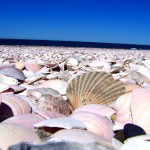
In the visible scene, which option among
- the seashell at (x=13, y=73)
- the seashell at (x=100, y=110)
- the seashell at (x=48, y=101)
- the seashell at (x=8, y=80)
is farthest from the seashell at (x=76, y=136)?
the seashell at (x=13, y=73)

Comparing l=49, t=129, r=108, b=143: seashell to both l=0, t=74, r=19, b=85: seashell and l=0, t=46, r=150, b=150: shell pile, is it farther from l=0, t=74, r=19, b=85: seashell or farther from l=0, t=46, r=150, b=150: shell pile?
l=0, t=74, r=19, b=85: seashell

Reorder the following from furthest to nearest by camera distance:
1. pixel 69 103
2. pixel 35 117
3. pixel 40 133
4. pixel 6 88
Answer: pixel 6 88, pixel 69 103, pixel 35 117, pixel 40 133

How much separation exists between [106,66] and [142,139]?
397cm

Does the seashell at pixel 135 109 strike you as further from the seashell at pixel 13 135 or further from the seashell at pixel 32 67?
the seashell at pixel 32 67

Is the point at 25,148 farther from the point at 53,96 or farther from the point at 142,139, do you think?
the point at 53,96

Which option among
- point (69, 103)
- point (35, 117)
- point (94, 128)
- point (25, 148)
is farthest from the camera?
point (69, 103)

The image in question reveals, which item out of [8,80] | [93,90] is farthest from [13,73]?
[93,90]

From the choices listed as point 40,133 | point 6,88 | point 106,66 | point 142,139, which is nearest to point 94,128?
point 40,133

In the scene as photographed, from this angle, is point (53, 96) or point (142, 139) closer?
point (142, 139)

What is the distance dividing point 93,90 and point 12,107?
67 cm

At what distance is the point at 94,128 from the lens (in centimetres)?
159

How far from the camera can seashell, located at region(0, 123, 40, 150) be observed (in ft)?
4.25

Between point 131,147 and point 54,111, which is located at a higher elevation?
point 131,147

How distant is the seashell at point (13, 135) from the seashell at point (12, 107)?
0.48 m
